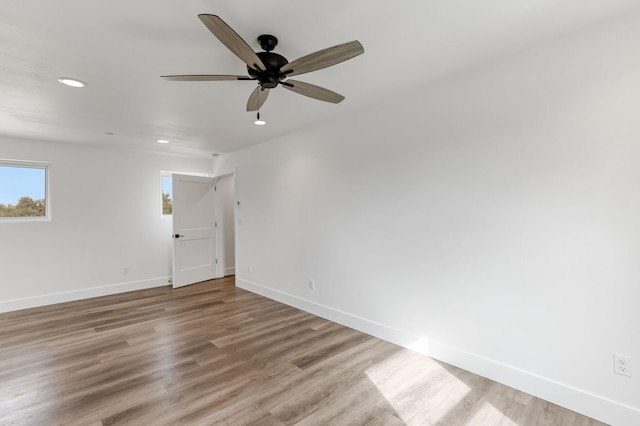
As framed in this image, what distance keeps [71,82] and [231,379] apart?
278cm

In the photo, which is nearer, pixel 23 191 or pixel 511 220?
pixel 511 220

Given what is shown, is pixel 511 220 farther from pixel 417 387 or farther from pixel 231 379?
pixel 231 379

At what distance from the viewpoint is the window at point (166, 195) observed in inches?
222

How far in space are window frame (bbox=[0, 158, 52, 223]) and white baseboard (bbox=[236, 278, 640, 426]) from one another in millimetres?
4508

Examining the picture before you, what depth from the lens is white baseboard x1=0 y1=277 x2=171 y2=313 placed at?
4.18 metres

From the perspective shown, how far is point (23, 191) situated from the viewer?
4344 millimetres

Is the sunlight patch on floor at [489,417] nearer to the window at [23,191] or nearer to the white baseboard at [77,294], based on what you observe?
the white baseboard at [77,294]

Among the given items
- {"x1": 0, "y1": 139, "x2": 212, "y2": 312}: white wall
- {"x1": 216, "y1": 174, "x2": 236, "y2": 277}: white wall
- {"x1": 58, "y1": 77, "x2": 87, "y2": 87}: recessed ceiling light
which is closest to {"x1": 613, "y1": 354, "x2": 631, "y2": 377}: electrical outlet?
{"x1": 58, "y1": 77, "x2": 87, "y2": 87}: recessed ceiling light

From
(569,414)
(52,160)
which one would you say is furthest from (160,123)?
(569,414)

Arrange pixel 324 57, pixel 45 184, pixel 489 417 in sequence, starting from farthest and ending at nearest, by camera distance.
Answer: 1. pixel 45 184
2. pixel 489 417
3. pixel 324 57

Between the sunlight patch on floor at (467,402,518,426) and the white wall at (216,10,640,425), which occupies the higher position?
the white wall at (216,10,640,425)

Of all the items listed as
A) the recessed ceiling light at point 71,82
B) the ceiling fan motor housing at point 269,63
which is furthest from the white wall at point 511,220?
the recessed ceiling light at point 71,82

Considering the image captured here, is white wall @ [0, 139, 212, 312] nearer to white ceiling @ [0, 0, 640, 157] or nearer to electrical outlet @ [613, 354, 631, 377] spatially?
white ceiling @ [0, 0, 640, 157]

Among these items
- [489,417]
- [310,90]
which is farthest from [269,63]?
[489,417]
